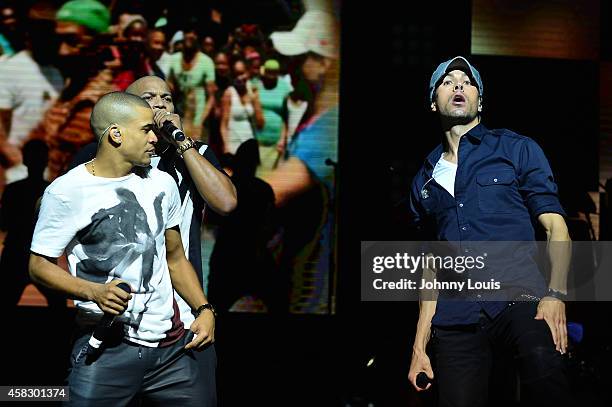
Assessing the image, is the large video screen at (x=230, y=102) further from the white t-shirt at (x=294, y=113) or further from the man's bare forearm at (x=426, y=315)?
the man's bare forearm at (x=426, y=315)

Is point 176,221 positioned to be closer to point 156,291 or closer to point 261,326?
point 156,291

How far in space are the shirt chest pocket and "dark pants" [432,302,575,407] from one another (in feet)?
1.62

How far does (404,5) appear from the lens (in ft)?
31.9

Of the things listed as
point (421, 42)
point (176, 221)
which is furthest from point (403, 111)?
point (176, 221)

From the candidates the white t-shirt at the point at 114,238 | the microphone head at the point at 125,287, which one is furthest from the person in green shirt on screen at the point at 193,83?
the microphone head at the point at 125,287

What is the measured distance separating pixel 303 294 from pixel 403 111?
1.99 metres

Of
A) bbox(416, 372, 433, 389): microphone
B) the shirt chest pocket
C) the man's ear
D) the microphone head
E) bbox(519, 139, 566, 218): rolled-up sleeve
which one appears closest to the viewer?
the microphone head

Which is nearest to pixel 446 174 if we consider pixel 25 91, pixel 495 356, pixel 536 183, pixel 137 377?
pixel 536 183

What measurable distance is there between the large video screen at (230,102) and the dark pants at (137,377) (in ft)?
16.4

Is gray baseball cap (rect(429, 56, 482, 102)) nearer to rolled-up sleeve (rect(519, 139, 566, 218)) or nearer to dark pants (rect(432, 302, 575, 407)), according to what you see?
rolled-up sleeve (rect(519, 139, 566, 218))

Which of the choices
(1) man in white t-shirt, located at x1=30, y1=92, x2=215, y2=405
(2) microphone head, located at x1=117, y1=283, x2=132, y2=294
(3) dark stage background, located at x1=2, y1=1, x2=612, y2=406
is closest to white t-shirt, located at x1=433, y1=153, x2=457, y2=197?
(1) man in white t-shirt, located at x1=30, y1=92, x2=215, y2=405

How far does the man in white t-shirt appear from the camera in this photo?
4.11 meters

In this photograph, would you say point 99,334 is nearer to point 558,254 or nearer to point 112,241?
point 112,241

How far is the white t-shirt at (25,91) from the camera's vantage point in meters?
9.24
